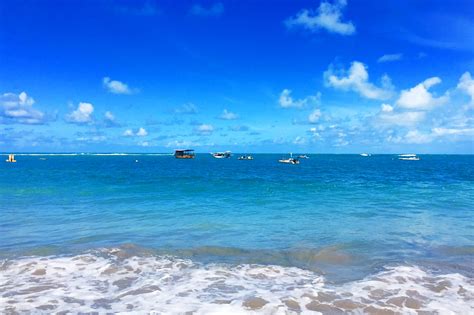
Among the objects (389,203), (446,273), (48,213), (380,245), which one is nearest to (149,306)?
(446,273)

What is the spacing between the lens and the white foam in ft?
27.4

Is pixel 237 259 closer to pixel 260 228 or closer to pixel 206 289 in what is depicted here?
pixel 206 289

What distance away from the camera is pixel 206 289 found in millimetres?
9508

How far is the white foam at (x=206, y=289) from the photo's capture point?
8.36 metres

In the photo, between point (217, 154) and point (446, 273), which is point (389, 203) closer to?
point (446, 273)

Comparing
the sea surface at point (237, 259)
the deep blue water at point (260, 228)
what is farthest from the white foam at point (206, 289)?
the deep blue water at point (260, 228)

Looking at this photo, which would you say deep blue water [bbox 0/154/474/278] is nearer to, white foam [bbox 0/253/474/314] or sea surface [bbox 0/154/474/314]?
sea surface [bbox 0/154/474/314]

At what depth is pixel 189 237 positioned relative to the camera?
15672mm

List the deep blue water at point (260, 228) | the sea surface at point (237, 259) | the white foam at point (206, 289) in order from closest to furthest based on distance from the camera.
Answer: the white foam at point (206, 289)
the sea surface at point (237, 259)
the deep blue water at point (260, 228)

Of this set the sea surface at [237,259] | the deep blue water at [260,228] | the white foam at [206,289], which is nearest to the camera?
the white foam at [206,289]

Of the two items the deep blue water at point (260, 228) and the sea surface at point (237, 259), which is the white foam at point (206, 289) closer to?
the sea surface at point (237, 259)

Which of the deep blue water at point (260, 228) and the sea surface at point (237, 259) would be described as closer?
the sea surface at point (237, 259)

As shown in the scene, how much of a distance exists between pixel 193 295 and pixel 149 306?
118 centimetres

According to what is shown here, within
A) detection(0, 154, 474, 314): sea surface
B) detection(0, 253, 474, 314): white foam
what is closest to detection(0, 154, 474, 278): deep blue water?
detection(0, 154, 474, 314): sea surface
